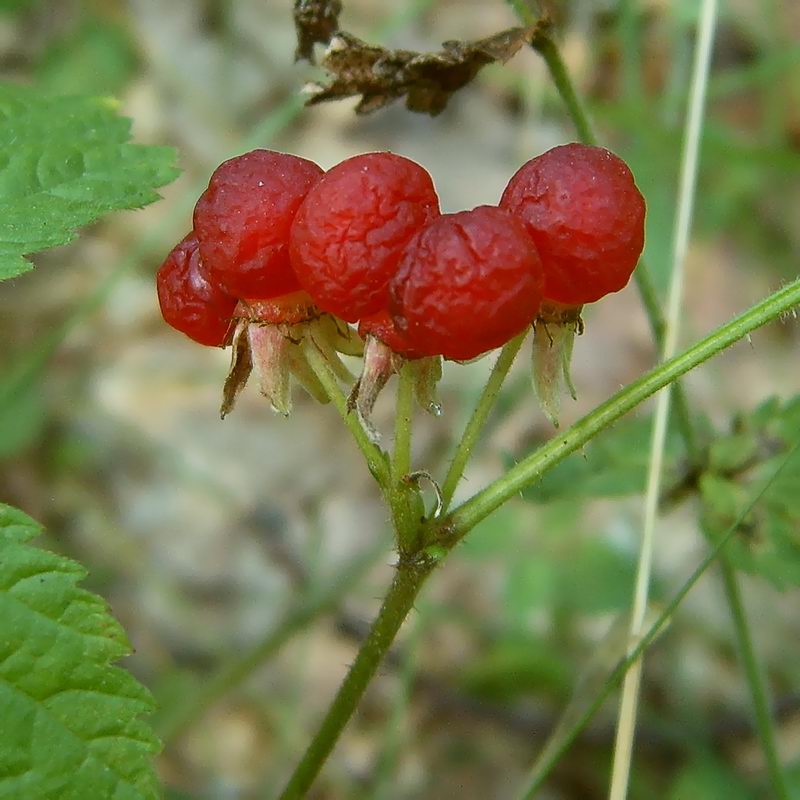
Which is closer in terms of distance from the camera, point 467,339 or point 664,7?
point 467,339

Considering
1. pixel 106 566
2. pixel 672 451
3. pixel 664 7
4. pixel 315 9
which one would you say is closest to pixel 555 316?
pixel 315 9

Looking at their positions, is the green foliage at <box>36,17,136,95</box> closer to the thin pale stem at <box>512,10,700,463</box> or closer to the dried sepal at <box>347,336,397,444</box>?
the thin pale stem at <box>512,10,700,463</box>

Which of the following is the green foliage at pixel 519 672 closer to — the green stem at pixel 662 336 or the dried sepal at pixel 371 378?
the green stem at pixel 662 336

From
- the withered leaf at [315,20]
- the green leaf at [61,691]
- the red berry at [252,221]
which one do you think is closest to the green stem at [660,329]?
the withered leaf at [315,20]

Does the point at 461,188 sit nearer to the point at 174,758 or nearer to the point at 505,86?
the point at 505,86

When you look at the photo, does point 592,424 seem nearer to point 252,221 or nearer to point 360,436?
point 360,436

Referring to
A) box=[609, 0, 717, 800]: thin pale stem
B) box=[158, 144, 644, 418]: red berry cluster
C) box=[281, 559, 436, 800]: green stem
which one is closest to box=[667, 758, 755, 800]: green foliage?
box=[609, 0, 717, 800]: thin pale stem
